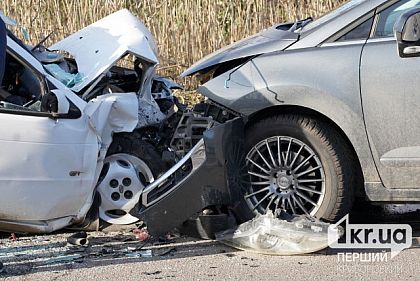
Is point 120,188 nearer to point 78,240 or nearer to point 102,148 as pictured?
point 102,148

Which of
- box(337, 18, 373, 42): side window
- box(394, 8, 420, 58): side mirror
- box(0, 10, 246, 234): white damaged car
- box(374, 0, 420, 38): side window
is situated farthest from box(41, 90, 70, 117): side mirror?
box(394, 8, 420, 58): side mirror

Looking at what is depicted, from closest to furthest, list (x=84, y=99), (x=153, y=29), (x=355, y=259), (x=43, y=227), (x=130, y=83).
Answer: (x=355, y=259), (x=43, y=227), (x=84, y=99), (x=130, y=83), (x=153, y=29)

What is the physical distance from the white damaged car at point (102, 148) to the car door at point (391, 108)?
987 millimetres

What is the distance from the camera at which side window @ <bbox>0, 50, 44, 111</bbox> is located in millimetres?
6328

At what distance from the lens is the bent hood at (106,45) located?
270 inches

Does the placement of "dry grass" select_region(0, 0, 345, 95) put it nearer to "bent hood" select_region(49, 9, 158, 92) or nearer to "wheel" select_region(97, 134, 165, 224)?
"bent hood" select_region(49, 9, 158, 92)

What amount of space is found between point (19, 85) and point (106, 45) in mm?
905

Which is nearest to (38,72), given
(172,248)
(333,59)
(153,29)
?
(172,248)

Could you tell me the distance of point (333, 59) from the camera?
5.93 meters

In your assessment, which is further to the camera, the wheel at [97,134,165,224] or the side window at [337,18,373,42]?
the wheel at [97,134,165,224]

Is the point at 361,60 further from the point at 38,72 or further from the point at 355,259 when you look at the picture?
the point at 38,72

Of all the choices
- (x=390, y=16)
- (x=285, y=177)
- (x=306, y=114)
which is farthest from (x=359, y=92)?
(x=285, y=177)

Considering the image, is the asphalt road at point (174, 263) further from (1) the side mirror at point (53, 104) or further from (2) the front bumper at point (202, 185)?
(1) the side mirror at point (53, 104)

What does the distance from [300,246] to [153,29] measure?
743 centimetres
